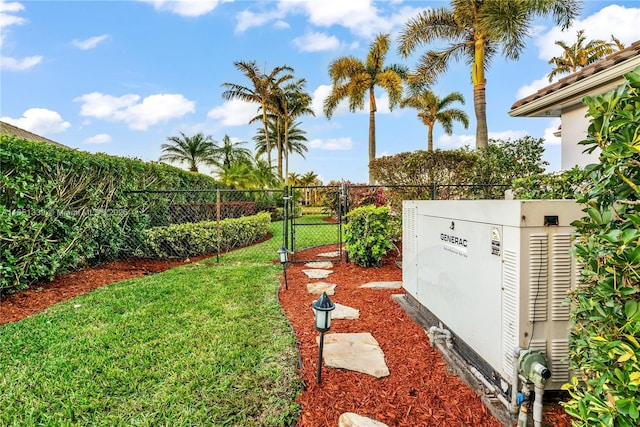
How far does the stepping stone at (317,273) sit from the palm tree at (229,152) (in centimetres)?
1797

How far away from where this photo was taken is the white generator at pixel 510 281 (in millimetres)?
1736

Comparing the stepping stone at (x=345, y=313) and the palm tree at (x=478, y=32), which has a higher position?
the palm tree at (x=478, y=32)

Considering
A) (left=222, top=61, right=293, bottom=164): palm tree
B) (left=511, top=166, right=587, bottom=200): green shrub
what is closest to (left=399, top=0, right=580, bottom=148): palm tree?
(left=511, top=166, right=587, bottom=200): green shrub

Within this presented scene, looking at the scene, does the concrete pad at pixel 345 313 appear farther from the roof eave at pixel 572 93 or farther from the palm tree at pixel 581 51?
the palm tree at pixel 581 51

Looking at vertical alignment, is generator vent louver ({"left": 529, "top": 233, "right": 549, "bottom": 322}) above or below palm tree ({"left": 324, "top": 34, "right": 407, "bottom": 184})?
below

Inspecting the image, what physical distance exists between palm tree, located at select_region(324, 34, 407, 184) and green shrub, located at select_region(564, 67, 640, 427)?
1751 cm

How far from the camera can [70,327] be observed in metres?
3.33

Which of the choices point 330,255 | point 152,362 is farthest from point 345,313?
point 330,255

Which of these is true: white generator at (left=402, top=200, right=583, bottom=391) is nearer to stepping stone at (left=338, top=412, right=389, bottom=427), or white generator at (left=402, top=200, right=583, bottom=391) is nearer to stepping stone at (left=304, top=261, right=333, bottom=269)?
stepping stone at (left=338, top=412, right=389, bottom=427)

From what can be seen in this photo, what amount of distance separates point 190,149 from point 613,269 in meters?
24.4

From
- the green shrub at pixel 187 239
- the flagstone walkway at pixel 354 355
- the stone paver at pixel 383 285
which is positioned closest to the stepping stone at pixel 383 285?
the stone paver at pixel 383 285

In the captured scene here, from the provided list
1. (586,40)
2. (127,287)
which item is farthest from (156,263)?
(586,40)

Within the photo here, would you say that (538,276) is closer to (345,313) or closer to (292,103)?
(345,313)

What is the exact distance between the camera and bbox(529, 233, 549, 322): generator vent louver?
1731 millimetres
